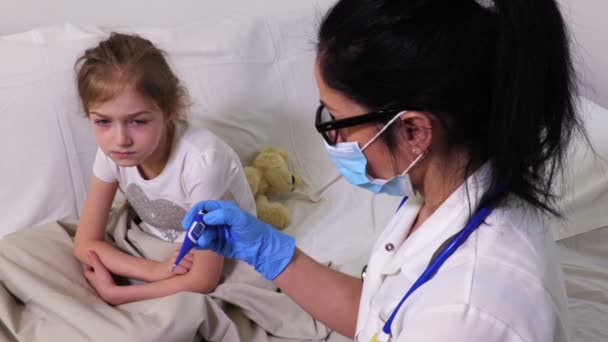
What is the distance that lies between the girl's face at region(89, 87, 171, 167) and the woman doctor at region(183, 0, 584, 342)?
1.69 ft

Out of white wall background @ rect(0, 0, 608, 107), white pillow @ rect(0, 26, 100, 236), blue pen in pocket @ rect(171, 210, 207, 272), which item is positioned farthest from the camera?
white wall background @ rect(0, 0, 608, 107)

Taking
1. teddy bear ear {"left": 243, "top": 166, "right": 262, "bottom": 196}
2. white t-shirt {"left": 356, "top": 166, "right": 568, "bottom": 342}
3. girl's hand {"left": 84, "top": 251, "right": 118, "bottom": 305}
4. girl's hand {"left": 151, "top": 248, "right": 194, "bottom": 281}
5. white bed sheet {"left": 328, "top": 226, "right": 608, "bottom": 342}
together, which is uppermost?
white t-shirt {"left": 356, "top": 166, "right": 568, "bottom": 342}

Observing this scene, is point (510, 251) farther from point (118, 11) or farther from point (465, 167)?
point (118, 11)

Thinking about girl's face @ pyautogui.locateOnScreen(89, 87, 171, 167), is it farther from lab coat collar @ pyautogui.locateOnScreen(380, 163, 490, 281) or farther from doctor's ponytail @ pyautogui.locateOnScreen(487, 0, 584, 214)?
doctor's ponytail @ pyautogui.locateOnScreen(487, 0, 584, 214)

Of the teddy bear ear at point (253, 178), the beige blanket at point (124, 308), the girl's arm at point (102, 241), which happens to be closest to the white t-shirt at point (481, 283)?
the beige blanket at point (124, 308)

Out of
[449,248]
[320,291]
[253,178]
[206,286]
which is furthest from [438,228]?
[253,178]

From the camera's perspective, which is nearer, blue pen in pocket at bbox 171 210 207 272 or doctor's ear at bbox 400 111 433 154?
Answer: doctor's ear at bbox 400 111 433 154

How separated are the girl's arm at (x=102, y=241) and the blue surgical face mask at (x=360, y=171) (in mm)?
623

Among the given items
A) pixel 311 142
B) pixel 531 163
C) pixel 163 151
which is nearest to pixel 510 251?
pixel 531 163

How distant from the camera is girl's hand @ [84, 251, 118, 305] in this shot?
1.32 metres

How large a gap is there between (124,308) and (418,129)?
0.77 meters

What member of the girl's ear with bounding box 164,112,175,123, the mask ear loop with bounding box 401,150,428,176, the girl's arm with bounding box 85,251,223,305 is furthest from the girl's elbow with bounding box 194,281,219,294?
the mask ear loop with bounding box 401,150,428,176

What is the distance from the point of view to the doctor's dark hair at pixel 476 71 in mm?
734

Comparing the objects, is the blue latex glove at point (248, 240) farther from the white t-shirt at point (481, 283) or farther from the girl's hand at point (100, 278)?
the girl's hand at point (100, 278)
